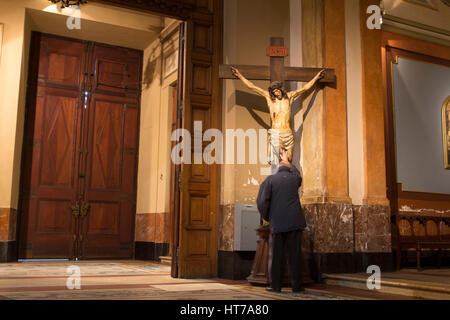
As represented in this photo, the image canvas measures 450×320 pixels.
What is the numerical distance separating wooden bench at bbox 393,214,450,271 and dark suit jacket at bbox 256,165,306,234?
8.83ft

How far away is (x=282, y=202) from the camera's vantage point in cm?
481

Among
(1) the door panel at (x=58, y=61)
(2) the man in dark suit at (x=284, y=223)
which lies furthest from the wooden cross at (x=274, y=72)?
(1) the door panel at (x=58, y=61)

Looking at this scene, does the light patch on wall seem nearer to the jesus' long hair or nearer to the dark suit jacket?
the jesus' long hair

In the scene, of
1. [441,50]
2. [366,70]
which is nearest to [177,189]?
[366,70]

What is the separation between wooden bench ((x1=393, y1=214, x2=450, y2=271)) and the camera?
6.88 meters

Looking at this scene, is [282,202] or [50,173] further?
[50,173]

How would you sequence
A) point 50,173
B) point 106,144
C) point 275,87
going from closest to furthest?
point 275,87
point 50,173
point 106,144

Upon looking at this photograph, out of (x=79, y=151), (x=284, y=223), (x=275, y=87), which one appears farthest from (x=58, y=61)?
(x=284, y=223)

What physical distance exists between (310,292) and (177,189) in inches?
90.6

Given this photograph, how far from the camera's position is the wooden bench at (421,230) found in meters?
6.88

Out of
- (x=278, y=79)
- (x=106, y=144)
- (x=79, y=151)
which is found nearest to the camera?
(x=278, y=79)

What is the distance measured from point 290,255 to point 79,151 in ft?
20.7

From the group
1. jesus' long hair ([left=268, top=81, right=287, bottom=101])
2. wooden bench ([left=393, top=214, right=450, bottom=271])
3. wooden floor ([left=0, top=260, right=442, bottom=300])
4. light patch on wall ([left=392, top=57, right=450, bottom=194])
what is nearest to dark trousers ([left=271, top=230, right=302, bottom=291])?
wooden floor ([left=0, top=260, right=442, bottom=300])

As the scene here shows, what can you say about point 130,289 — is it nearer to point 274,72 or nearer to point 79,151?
A: point 274,72
